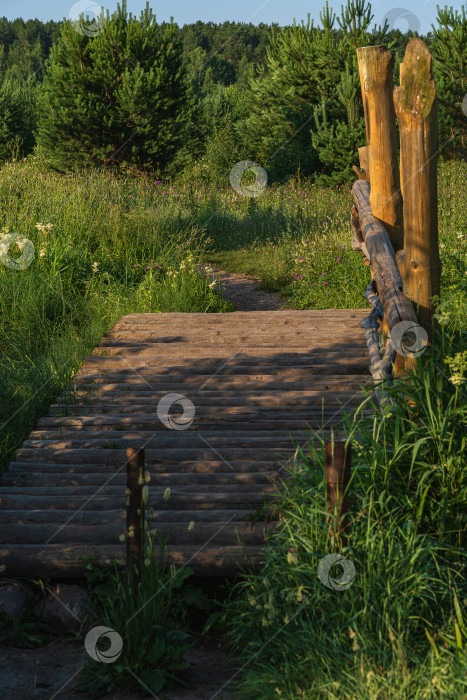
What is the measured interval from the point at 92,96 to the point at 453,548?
18.5 meters

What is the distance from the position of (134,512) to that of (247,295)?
8.06m

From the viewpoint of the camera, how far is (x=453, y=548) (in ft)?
10.6

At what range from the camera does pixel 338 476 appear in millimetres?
3107

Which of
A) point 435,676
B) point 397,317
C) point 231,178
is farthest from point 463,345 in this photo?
point 231,178

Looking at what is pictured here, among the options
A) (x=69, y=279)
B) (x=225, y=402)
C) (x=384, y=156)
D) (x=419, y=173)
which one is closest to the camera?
(x=419, y=173)

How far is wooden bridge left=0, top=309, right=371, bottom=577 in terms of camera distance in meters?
3.75

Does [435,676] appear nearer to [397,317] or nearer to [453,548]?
[453,548]

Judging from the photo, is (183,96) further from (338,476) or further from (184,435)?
(338,476)

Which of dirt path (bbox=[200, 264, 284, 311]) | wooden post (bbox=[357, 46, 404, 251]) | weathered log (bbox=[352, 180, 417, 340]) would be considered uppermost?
wooden post (bbox=[357, 46, 404, 251])

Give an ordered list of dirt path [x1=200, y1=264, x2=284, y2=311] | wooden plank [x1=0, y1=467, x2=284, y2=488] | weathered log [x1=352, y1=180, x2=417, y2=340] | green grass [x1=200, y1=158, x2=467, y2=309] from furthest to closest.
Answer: dirt path [x1=200, y1=264, x2=284, y2=311], green grass [x1=200, y1=158, x2=467, y2=309], wooden plank [x1=0, y1=467, x2=284, y2=488], weathered log [x1=352, y1=180, x2=417, y2=340]

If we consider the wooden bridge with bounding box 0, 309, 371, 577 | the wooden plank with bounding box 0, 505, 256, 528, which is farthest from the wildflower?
the wooden plank with bounding box 0, 505, 256, 528

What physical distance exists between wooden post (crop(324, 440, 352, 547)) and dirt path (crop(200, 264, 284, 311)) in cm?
669

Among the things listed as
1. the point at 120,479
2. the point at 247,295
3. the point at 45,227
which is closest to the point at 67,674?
the point at 120,479

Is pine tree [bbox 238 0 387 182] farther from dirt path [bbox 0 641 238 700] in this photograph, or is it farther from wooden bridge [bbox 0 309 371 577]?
dirt path [bbox 0 641 238 700]
